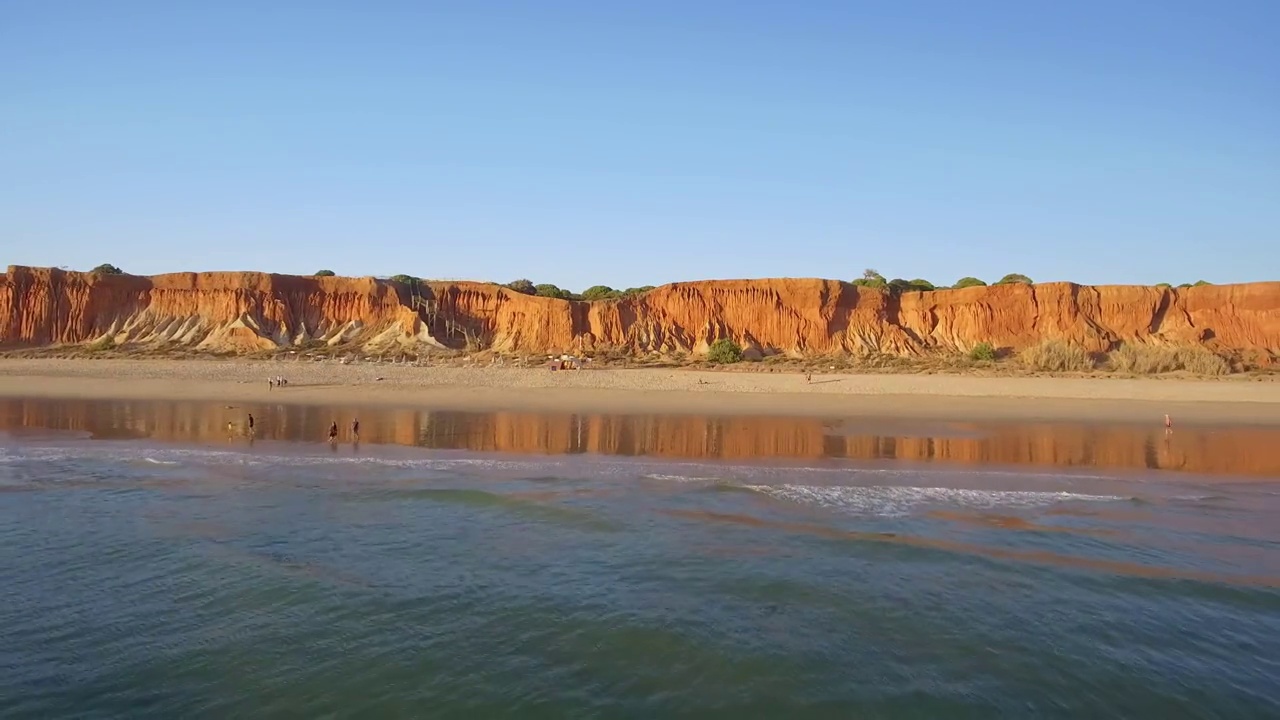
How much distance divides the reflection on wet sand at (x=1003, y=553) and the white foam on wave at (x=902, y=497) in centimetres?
128

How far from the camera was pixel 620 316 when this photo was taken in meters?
45.9

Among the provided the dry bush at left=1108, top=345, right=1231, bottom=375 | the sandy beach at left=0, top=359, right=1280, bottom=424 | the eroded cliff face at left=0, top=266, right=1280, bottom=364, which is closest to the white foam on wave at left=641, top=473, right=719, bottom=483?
the sandy beach at left=0, top=359, right=1280, bottom=424

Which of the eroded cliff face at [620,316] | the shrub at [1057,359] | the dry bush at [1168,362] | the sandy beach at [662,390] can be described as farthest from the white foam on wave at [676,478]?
the eroded cliff face at [620,316]

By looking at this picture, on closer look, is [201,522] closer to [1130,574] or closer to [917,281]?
[1130,574]

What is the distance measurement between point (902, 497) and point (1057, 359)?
87.8ft

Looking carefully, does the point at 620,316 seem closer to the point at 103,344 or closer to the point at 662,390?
the point at 662,390

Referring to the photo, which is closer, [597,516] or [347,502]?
[597,516]

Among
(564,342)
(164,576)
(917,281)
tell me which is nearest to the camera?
(164,576)

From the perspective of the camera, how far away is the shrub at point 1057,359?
34594 millimetres

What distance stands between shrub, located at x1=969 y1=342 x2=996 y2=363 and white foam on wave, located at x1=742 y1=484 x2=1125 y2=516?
90.1ft

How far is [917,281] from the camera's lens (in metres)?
55.0

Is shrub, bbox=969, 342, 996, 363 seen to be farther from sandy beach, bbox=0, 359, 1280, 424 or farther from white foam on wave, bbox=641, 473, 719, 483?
white foam on wave, bbox=641, 473, 719, 483

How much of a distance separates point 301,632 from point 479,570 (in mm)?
2092

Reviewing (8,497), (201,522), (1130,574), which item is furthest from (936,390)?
(8,497)
